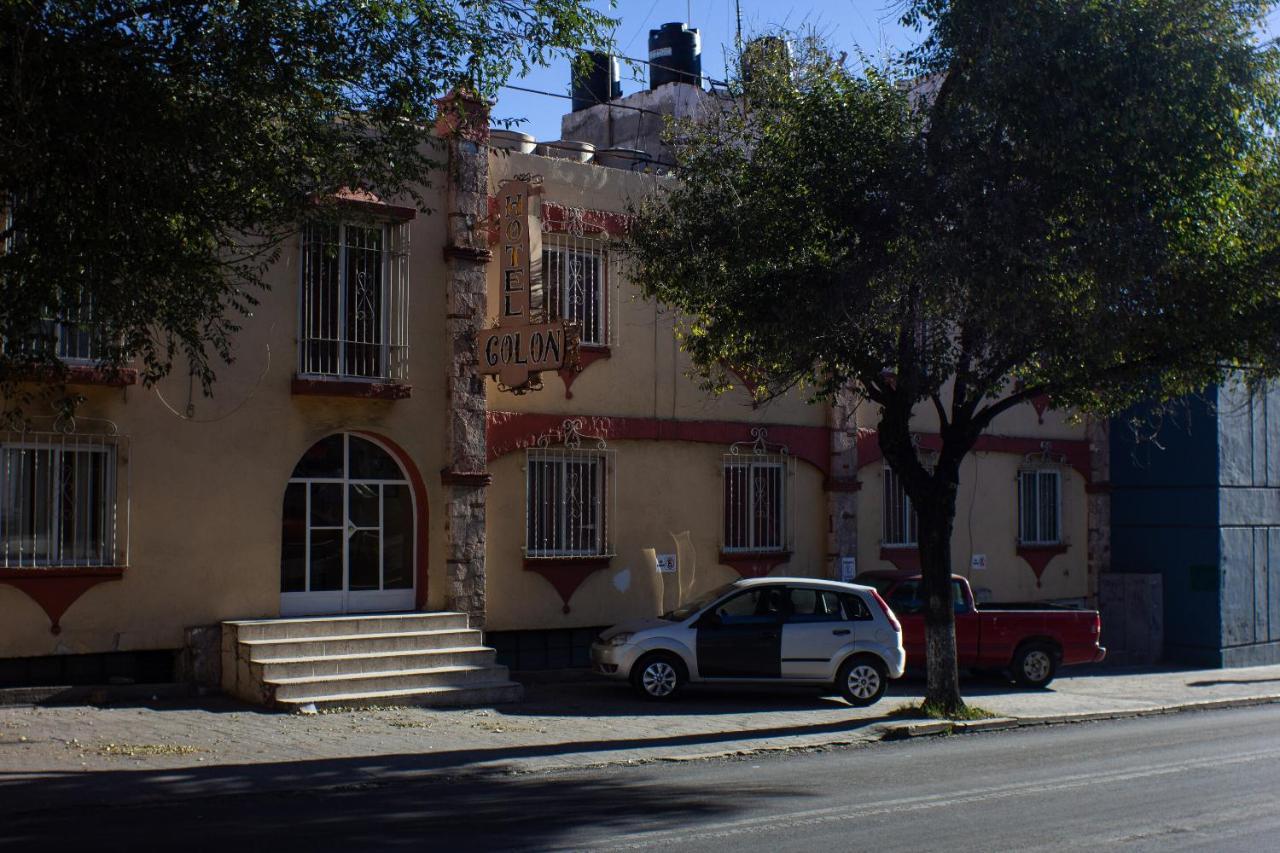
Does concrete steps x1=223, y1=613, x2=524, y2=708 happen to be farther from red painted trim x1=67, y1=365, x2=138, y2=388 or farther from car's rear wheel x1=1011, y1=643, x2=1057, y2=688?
car's rear wheel x1=1011, y1=643, x2=1057, y2=688

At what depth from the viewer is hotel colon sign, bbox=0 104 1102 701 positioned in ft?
47.7

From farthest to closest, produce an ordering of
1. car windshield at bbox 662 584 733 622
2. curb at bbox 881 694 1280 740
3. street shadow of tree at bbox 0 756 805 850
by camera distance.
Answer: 1. car windshield at bbox 662 584 733 622
2. curb at bbox 881 694 1280 740
3. street shadow of tree at bbox 0 756 805 850

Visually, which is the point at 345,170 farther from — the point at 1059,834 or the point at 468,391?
the point at 1059,834

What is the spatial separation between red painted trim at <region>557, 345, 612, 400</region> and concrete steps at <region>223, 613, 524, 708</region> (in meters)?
3.57

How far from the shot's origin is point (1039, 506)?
2469 cm

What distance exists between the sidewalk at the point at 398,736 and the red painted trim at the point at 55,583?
108 centimetres

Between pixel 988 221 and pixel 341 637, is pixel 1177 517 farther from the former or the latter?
pixel 341 637

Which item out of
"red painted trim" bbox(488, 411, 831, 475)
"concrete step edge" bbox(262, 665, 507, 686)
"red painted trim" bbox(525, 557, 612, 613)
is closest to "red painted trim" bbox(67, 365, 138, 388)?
"concrete step edge" bbox(262, 665, 507, 686)

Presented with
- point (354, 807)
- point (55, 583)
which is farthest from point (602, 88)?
point (354, 807)

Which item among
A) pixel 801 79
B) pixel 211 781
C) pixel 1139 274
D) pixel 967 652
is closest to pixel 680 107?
pixel 801 79

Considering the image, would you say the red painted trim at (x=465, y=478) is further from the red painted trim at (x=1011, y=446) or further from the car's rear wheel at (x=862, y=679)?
the red painted trim at (x=1011, y=446)

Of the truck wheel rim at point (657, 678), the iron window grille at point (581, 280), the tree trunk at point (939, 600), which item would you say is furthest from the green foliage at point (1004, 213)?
the truck wheel rim at point (657, 678)

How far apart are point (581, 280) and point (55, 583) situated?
7964 millimetres

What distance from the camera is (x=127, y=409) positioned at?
14.7m
